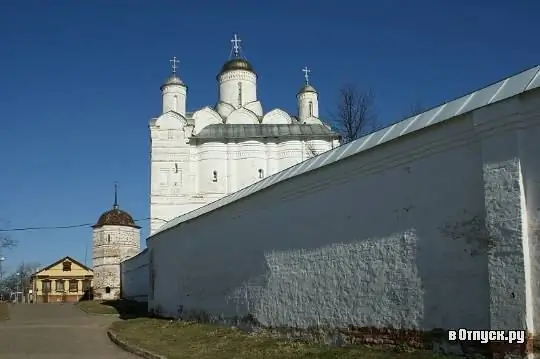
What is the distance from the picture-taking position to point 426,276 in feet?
26.4

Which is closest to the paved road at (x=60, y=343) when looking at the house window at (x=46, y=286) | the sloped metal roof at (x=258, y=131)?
the sloped metal roof at (x=258, y=131)

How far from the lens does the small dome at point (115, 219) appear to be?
42062 millimetres

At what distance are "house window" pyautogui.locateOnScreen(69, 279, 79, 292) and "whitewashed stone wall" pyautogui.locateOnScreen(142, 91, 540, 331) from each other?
2107 inches

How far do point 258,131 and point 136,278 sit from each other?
36.8ft

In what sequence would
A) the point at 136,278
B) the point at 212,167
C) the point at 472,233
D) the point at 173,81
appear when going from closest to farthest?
the point at 472,233 → the point at 136,278 → the point at 212,167 → the point at 173,81

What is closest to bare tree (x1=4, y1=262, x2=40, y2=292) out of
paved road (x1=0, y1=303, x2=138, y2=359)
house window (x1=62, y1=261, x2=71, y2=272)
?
house window (x1=62, y1=261, x2=71, y2=272)

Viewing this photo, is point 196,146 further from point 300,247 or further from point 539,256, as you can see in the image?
point 539,256

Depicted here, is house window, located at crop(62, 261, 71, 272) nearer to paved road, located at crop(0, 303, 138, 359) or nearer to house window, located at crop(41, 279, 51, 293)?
house window, located at crop(41, 279, 51, 293)

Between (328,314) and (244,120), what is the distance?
1140 inches

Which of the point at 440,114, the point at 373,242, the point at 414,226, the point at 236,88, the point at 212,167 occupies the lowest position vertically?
the point at 373,242

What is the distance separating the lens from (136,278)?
107 feet

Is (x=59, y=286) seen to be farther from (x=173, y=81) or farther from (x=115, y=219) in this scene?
(x=173, y=81)

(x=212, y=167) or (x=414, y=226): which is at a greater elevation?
(x=212, y=167)

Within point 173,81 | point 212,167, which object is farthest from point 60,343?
point 173,81
